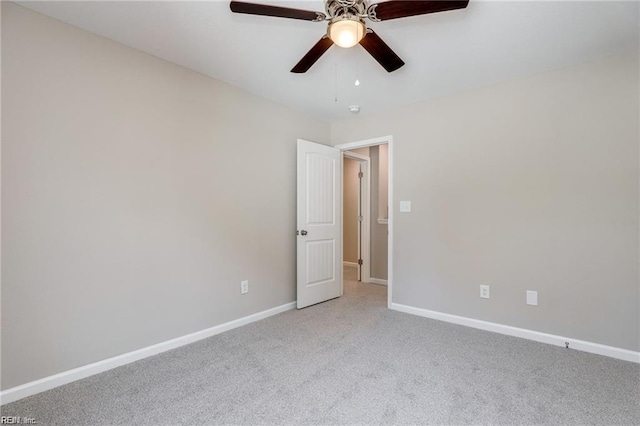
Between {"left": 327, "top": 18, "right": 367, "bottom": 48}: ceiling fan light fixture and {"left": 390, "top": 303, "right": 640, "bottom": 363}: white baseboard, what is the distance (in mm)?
2757

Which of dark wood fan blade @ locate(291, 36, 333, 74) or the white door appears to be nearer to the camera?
dark wood fan blade @ locate(291, 36, 333, 74)

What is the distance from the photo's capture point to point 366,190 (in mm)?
4844

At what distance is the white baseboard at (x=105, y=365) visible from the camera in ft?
5.93

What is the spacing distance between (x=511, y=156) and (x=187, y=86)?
9.74 ft

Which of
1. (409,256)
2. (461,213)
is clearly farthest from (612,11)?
(409,256)

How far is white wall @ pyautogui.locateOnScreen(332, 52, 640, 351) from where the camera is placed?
2334mm

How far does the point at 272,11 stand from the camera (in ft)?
5.12

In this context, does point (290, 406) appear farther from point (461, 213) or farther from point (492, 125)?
point (492, 125)

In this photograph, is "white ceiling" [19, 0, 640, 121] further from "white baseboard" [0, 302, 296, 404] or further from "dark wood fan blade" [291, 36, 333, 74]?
"white baseboard" [0, 302, 296, 404]

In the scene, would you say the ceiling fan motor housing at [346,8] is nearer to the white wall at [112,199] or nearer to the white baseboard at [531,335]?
the white wall at [112,199]

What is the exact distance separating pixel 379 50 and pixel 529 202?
1.95 m

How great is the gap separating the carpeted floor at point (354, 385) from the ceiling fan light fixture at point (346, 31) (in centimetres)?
206

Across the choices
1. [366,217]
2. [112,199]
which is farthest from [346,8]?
[366,217]

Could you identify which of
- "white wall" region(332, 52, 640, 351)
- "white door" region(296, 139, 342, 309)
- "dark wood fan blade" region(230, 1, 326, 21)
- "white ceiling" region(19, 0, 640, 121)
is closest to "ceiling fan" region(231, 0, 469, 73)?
"dark wood fan blade" region(230, 1, 326, 21)
